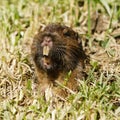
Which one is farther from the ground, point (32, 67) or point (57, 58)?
point (57, 58)

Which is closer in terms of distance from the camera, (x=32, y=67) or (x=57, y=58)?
(x=57, y=58)

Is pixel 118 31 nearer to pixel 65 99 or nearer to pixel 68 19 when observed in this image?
pixel 68 19

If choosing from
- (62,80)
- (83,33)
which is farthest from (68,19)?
(62,80)

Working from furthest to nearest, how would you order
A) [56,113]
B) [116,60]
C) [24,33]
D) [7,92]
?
[24,33] → [116,60] → [7,92] → [56,113]
